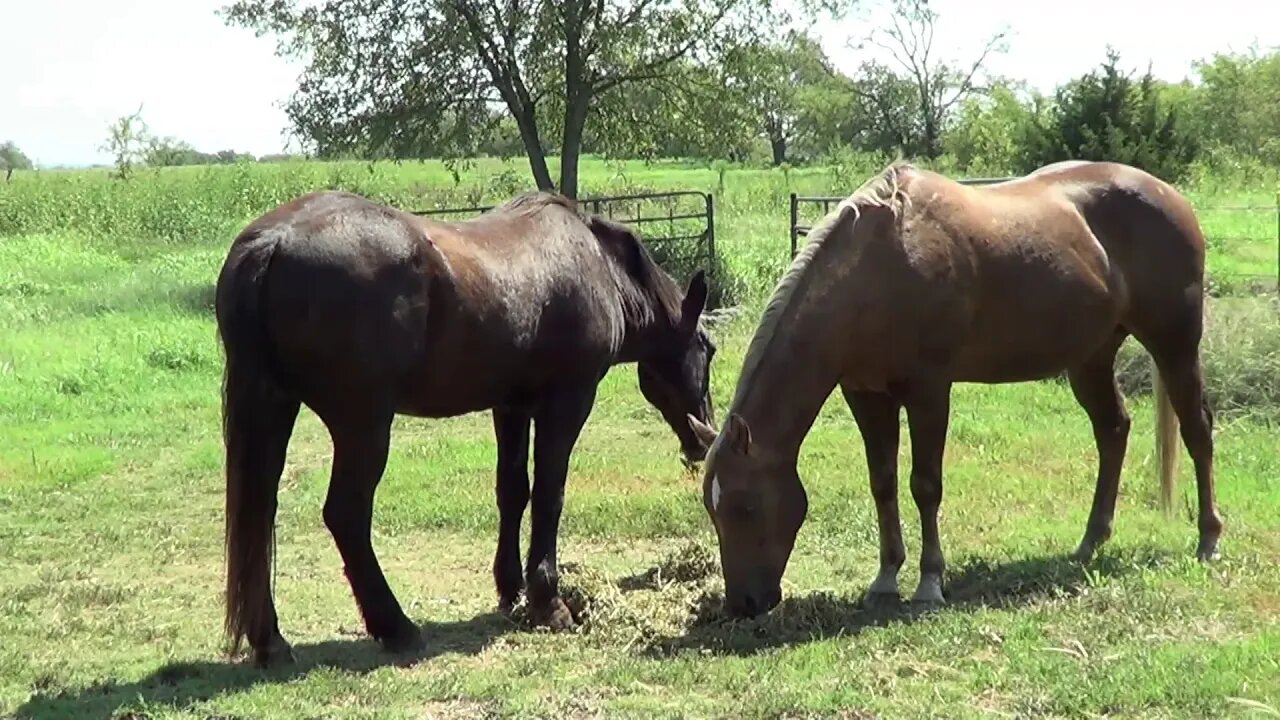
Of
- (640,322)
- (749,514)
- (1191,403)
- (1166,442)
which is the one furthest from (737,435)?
(1166,442)

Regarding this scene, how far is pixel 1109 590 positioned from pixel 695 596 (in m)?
1.82

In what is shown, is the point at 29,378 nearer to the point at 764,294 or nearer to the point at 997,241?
the point at 764,294

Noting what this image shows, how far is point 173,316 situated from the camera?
1545 centimetres

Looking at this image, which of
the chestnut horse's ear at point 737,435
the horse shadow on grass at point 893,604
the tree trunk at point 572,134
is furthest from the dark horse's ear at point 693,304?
the tree trunk at point 572,134

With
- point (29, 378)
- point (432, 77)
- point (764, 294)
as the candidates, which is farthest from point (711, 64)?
point (29, 378)

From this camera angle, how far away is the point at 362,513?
4.94 m

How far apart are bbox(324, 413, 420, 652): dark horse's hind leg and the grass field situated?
6.3 inches

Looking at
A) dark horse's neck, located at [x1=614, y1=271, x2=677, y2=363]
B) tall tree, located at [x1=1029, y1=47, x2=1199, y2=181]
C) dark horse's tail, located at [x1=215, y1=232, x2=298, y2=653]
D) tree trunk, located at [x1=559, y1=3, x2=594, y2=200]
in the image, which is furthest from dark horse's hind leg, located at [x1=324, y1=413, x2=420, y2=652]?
tall tree, located at [x1=1029, y1=47, x2=1199, y2=181]

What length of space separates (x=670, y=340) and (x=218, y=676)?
2.82 meters

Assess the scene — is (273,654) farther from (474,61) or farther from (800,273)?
(474,61)

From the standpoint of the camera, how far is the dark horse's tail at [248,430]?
4.65 meters

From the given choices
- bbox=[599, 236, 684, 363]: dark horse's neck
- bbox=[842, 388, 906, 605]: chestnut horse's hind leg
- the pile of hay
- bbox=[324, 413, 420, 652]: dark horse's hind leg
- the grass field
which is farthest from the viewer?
bbox=[599, 236, 684, 363]: dark horse's neck

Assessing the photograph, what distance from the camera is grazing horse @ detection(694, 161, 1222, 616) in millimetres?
5270

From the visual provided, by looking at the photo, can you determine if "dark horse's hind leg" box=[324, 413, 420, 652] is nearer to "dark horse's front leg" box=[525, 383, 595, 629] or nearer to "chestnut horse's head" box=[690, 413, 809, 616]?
"dark horse's front leg" box=[525, 383, 595, 629]
